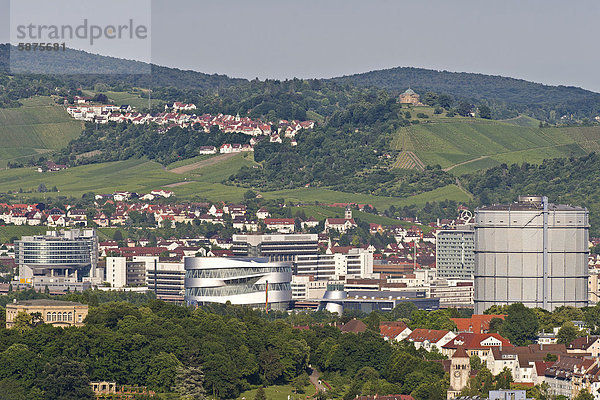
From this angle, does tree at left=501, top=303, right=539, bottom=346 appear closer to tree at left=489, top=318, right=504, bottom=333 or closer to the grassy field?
tree at left=489, top=318, right=504, bottom=333

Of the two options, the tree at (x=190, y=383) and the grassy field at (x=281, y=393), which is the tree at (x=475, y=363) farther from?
the tree at (x=190, y=383)

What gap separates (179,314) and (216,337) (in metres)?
14.6

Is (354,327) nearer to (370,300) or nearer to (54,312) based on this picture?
(54,312)

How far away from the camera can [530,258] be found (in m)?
154

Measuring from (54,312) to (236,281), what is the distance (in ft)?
165

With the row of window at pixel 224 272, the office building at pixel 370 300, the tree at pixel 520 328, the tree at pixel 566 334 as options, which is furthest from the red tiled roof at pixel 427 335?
the office building at pixel 370 300

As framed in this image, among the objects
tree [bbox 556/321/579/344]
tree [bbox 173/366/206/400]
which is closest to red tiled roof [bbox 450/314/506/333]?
tree [bbox 556/321/579/344]

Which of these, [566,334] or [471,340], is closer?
[471,340]

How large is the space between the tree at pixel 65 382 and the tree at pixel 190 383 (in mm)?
5834

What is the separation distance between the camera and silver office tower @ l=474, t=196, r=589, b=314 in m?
154

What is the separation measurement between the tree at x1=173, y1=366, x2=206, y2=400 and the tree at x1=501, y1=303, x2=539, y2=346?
100ft

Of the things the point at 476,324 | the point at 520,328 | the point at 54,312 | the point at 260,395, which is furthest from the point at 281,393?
the point at 476,324

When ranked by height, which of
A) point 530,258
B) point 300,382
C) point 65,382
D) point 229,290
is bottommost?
point 300,382

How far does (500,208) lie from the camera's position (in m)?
156
